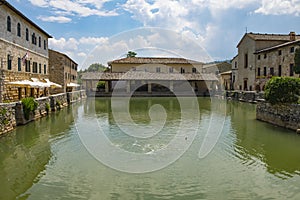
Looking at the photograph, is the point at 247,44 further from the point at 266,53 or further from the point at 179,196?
the point at 179,196

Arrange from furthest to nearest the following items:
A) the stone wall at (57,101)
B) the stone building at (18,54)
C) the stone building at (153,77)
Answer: the stone building at (153,77), the stone wall at (57,101), the stone building at (18,54)

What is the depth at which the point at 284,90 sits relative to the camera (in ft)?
48.7

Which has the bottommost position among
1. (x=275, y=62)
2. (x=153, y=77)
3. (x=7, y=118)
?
(x=7, y=118)

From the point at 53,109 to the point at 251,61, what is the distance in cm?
2649

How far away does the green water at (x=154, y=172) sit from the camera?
21.0 ft

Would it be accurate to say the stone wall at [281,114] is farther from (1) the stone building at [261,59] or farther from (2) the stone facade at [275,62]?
(1) the stone building at [261,59]

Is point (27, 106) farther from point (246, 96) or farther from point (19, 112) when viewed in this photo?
point (246, 96)

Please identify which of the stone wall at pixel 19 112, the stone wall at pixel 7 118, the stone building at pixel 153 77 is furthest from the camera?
the stone building at pixel 153 77

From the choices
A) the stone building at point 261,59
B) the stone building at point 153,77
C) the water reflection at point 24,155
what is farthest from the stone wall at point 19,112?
the stone building at point 261,59

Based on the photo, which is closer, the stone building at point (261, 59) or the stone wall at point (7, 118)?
the stone wall at point (7, 118)

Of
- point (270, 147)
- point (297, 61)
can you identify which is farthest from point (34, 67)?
point (297, 61)

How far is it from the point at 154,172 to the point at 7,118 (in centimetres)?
864

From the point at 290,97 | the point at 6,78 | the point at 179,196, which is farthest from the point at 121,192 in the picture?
the point at 6,78

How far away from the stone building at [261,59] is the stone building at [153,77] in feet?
20.0
